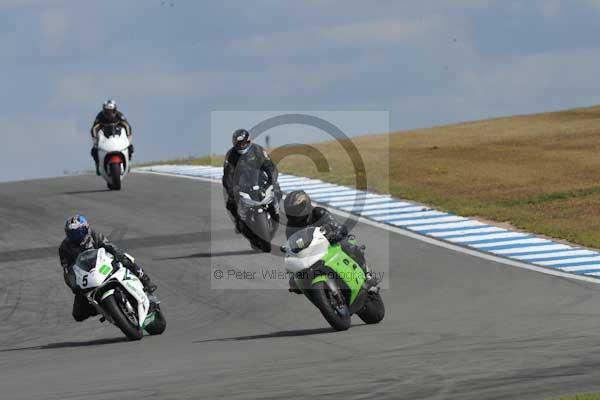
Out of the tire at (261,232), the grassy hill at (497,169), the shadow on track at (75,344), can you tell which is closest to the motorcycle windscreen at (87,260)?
the shadow on track at (75,344)

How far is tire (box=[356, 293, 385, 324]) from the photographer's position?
13.6 metres

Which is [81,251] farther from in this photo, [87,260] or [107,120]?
[107,120]

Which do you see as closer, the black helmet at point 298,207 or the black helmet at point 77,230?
the black helmet at point 298,207

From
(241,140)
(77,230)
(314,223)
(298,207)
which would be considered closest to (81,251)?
(77,230)

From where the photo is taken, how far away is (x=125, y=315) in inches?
530

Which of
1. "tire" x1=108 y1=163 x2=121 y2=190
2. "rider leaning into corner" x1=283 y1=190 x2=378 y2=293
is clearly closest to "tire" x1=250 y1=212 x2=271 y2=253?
"rider leaning into corner" x1=283 y1=190 x2=378 y2=293

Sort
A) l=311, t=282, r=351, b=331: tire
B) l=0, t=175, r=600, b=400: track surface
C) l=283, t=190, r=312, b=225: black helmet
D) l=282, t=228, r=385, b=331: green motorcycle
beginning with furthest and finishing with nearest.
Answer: l=283, t=190, r=312, b=225: black helmet → l=282, t=228, r=385, b=331: green motorcycle → l=311, t=282, r=351, b=331: tire → l=0, t=175, r=600, b=400: track surface

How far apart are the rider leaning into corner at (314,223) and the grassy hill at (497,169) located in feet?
28.1

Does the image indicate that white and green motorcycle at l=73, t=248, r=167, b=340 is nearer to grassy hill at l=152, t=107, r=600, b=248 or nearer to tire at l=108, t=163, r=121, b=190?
grassy hill at l=152, t=107, r=600, b=248

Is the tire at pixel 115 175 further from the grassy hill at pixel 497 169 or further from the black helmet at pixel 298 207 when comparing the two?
the black helmet at pixel 298 207

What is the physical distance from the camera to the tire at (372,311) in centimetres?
1362

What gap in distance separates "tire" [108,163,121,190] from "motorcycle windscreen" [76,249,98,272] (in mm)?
14493

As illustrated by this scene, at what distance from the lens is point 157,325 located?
14.2 m

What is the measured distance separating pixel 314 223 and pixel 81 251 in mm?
2730
